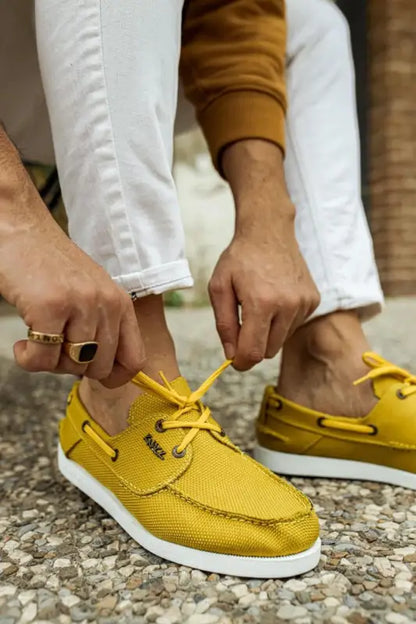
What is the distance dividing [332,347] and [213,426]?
9.4 inches

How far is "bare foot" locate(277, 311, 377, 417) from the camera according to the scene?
79 centimetres

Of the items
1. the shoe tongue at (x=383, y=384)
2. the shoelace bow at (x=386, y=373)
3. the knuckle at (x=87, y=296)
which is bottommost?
the shoe tongue at (x=383, y=384)

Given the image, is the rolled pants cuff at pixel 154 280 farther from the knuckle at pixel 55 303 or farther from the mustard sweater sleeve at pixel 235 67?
the mustard sweater sleeve at pixel 235 67

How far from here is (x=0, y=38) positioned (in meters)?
0.88

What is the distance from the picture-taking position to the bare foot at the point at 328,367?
0.79 metres

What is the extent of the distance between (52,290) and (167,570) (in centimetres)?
25

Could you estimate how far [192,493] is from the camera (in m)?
0.58

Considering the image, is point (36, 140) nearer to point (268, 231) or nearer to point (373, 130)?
point (268, 231)

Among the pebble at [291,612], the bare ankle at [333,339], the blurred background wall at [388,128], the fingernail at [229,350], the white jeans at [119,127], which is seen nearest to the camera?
the pebble at [291,612]

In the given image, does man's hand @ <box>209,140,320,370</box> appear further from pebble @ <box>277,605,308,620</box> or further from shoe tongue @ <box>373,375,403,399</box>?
pebble @ <box>277,605,308,620</box>

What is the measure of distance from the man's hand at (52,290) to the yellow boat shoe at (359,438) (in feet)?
1.00

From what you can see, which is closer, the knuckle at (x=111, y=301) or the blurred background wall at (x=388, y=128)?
the knuckle at (x=111, y=301)

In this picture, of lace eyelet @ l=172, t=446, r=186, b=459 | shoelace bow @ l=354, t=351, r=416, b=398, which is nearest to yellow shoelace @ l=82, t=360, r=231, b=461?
lace eyelet @ l=172, t=446, r=186, b=459

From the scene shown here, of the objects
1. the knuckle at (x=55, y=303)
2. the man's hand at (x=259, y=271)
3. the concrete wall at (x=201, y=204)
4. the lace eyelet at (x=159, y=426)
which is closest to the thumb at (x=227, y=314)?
the man's hand at (x=259, y=271)
